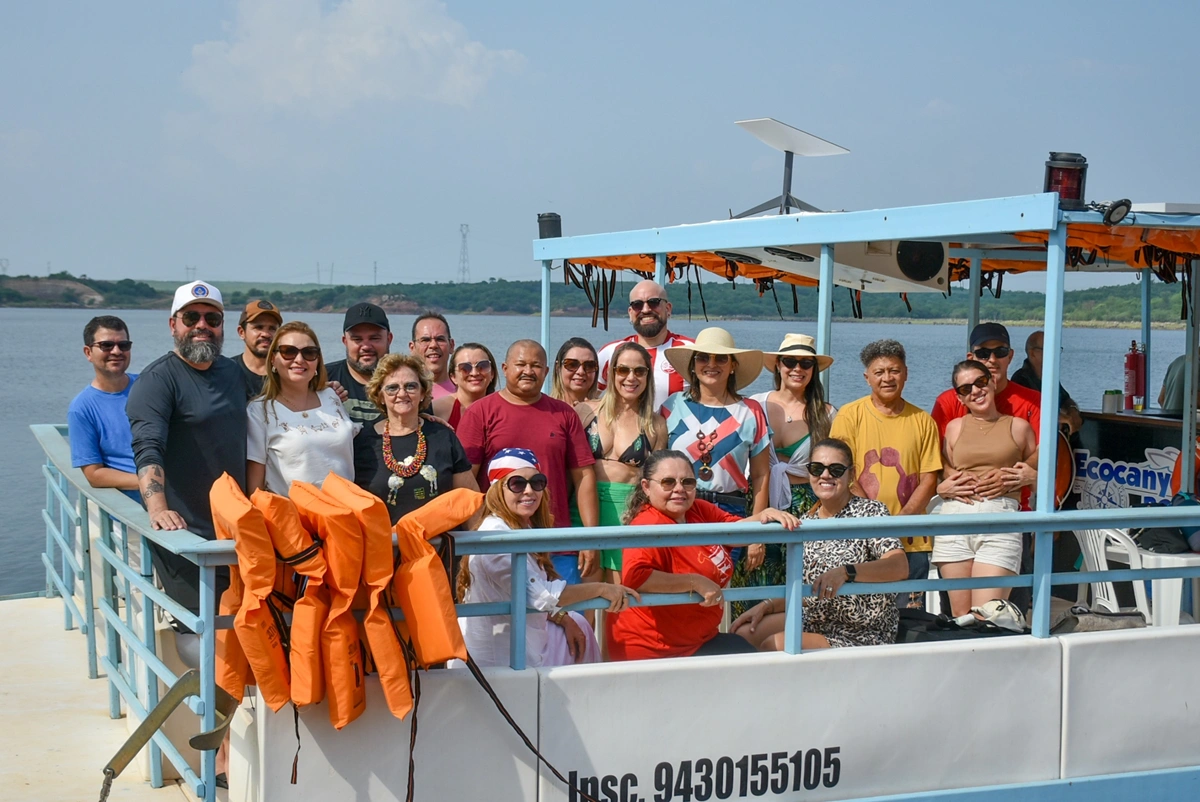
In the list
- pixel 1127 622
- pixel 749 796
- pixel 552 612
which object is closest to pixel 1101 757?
pixel 1127 622

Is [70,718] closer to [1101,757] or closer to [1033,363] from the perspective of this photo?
[1101,757]

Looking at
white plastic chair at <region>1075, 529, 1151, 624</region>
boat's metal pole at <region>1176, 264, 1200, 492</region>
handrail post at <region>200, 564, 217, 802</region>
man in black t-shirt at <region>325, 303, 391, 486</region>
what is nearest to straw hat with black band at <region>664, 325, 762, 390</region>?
man in black t-shirt at <region>325, 303, 391, 486</region>

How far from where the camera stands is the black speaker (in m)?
7.04

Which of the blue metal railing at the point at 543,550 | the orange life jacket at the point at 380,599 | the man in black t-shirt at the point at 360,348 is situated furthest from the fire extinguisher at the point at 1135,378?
the orange life jacket at the point at 380,599

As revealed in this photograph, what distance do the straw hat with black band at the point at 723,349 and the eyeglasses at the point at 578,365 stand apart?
382 millimetres

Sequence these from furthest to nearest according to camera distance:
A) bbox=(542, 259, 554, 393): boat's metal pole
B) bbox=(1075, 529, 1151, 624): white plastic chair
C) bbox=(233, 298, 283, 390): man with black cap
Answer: bbox=(542, 259, 554, 393): boat's metal pole → bbox=(1075, 529, 1151, 624): white plastic chair → bbox=(233, 298, 283, 390): man with black cap

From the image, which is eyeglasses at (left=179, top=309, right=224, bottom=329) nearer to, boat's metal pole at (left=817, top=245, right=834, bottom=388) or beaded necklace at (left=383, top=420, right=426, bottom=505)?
beaded necklace at (left=383, top=420, right=426, bottom=505)

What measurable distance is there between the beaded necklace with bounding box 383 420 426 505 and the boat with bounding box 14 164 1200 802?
0.70 metres

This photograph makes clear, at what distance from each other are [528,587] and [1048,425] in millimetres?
2044

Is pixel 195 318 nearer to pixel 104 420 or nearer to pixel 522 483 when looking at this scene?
pixel 104 420

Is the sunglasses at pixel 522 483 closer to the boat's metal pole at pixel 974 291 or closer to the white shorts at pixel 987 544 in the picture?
the white shorts at pixel 987 544

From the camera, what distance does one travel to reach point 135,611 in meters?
5.02

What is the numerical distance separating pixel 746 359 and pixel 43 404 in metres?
34.5

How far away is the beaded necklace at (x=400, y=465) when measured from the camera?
13.9 feet
